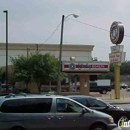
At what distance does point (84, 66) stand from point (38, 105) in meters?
35.1

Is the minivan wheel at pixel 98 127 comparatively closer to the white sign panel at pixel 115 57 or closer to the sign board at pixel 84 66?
the white sign panel at pixel 115 57

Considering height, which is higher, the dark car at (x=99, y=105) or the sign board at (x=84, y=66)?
the sign board at (x=84, y=66)

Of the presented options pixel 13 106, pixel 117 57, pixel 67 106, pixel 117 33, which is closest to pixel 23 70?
pixel 117 57

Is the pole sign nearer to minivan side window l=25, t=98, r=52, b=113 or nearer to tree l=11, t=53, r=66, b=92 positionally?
tree l=11, t=53, r=66, b=92

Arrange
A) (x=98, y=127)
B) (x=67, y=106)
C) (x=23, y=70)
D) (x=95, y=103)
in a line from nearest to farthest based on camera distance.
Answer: (x=67, y=106) → (x=98, y=127) → (x=95, y=103) → (x=23, y=70)

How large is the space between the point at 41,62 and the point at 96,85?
16.7 metres

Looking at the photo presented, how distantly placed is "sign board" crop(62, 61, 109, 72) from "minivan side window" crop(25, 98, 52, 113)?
3428 centimetres

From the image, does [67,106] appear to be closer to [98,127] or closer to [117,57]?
[98,127]

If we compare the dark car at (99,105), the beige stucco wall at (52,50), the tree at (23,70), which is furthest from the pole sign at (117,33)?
the beige stucco wall at (52,50)

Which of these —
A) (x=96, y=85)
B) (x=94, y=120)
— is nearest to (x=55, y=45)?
(x=96, y=85)

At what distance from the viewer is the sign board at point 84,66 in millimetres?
45656

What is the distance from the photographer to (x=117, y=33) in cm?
4256

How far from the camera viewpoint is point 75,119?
11320 millimetres

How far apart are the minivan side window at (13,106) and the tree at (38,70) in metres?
33.8
